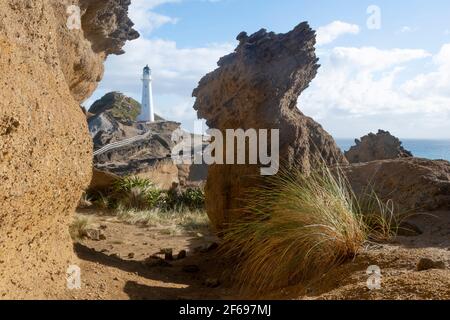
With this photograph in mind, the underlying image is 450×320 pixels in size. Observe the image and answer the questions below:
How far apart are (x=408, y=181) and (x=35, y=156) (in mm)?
4492

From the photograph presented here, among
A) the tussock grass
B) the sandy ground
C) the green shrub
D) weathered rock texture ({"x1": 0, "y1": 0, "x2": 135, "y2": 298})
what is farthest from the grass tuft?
the green shrub

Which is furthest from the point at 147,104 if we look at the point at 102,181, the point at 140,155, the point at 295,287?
the point at 295,287

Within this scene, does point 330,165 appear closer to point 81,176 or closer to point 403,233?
point 403,233

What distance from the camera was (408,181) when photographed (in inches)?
257

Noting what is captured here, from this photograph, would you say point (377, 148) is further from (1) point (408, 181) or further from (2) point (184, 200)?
(1) point (408, 181)

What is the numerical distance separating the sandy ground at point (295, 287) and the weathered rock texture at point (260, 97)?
46.6 inches

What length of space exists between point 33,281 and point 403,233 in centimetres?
364

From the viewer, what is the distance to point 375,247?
476 centimetres

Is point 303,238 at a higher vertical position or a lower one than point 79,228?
higher

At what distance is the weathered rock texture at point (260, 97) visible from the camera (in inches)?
274

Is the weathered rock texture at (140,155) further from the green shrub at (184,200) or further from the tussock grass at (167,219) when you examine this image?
the tussock grass at (167,219)

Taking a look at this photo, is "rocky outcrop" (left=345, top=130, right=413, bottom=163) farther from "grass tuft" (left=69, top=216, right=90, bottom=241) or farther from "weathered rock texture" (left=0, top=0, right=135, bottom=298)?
"weathered rock texture" (left=0, top=0, right=135, bottom=298)

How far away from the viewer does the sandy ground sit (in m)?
3.61

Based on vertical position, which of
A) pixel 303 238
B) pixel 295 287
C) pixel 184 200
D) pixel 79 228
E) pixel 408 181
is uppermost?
pixel 408 181
